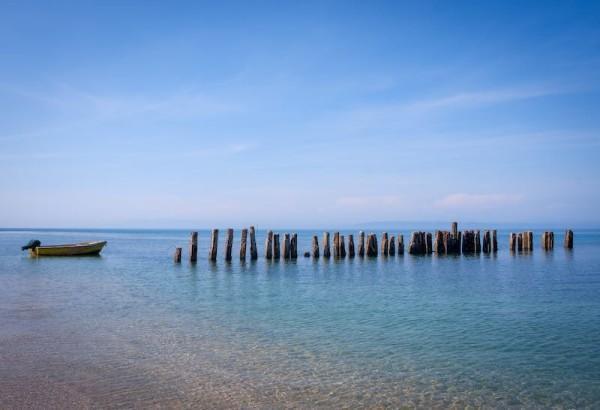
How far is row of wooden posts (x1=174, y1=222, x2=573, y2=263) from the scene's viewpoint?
29578 millimetres

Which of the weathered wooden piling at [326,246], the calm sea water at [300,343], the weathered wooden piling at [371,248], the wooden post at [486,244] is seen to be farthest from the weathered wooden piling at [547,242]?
the calm sea water at [300,343]

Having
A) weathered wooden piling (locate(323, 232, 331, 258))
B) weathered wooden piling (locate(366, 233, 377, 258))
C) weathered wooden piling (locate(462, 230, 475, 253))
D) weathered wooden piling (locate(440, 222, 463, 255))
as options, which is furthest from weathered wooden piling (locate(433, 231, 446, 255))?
weathered wooden piling (locate(323, 232, 331, 258))

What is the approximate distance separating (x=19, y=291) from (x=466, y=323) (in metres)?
15.2

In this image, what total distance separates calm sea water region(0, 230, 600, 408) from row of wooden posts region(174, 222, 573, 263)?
8017 millimetres

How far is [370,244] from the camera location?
110 ft

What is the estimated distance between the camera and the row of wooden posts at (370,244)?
29578mm

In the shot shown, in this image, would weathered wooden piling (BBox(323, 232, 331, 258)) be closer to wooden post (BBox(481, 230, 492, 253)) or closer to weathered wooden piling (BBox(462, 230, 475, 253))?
weathered wooden piling (BBox(462, 230, 475, 253))

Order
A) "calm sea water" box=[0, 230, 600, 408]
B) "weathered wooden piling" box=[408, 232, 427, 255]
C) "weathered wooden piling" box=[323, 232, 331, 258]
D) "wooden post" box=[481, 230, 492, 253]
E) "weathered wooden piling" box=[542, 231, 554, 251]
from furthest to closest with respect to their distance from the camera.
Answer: "weathered wooden piling" box=[542, 231, 554, 251], "wooden post" box=[481, 230, 492, 253], "weathered wooden piling" box=[408, 232, 427, 255], "weathered wooden piling" box=[323, 232, 331, 258], "calm sea water" box=[0, 230, 600, 408]

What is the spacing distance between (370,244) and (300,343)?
2301cm

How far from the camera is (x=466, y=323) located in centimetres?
1295

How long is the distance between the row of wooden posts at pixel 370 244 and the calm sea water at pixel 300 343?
8.02 m

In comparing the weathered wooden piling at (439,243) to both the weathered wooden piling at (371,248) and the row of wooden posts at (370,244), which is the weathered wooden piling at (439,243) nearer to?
the row of wooden posts at (370,244)

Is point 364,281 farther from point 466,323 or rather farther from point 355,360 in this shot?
point 355,360

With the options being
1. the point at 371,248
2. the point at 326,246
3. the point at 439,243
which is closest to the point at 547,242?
the point at 439,243
